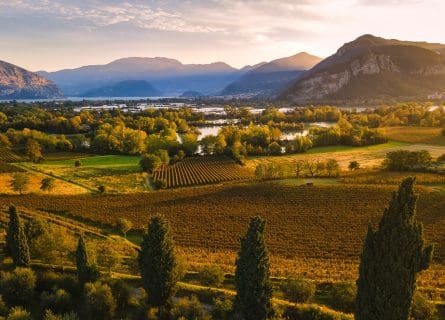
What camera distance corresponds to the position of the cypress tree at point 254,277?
2412cm

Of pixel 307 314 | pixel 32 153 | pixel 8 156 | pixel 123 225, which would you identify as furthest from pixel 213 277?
pixel 8 156

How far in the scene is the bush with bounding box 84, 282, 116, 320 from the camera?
89.2ft

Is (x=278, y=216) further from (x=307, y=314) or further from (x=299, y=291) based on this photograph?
(x=307, y=314)

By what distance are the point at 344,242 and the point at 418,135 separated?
111 metres

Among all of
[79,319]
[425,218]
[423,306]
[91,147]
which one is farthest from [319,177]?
[91,147]

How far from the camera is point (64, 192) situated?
75.4 metres

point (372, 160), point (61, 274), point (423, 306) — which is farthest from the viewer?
point (372, 160)

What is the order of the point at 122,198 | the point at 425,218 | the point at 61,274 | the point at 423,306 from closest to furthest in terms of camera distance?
the point at 423,306
the point at 61,274
the point at 425,218
the point at 122,198

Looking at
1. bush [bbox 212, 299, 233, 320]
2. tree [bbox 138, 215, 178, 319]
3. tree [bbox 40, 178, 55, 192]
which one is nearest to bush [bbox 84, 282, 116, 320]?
tree [bbox 138, 215, 178, 319]

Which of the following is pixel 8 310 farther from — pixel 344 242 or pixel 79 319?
pixel 344 242

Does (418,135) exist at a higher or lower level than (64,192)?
higher

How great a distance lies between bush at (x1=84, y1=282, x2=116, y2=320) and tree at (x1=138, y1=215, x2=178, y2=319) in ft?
8.60

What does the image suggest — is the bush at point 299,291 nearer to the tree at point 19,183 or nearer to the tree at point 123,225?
the tree at point 123,225

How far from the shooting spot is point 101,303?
89.4 feet
